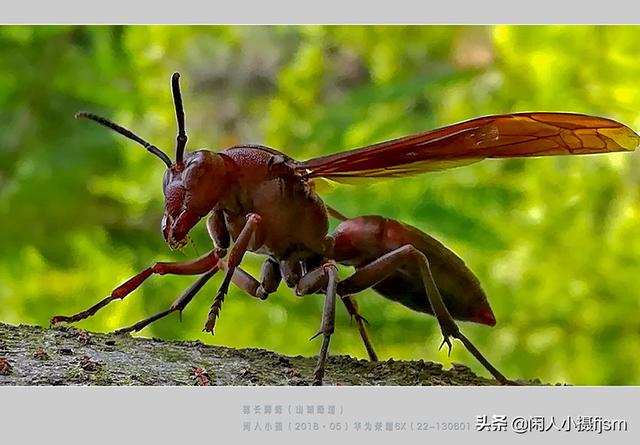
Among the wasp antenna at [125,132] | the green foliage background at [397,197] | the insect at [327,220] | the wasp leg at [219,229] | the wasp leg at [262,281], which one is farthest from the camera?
the green foliage background at [397,197]

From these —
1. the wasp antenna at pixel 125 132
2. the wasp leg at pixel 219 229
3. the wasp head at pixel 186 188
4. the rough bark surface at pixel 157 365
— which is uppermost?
the wasp antenna at pixel 125 132

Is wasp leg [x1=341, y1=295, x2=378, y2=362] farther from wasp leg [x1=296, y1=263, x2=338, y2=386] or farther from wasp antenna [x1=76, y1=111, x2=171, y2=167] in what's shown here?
wasp antenna [x1=76, y1=111, x2=171, y2=167]

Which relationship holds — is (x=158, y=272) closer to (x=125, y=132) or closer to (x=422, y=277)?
(x=125, y=132)

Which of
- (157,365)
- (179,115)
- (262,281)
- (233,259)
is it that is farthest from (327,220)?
(157,365)

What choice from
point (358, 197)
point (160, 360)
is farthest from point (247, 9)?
point (160, 360)

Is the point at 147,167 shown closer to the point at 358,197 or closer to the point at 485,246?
the point at 358,197

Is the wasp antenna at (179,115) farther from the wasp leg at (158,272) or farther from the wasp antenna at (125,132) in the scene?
the wasp leg at (158,272)

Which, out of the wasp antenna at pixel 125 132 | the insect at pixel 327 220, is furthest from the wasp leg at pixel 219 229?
the wasp antenna at pixel 125 132

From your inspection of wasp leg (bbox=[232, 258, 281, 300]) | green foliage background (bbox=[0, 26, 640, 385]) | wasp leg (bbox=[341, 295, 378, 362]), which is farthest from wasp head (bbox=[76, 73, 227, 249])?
green foliage background (bbox=[0, 26, 640, 385])
